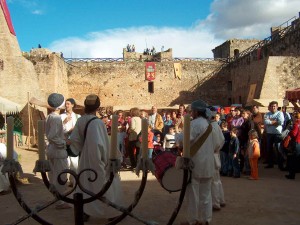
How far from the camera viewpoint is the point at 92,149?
428 centimetres

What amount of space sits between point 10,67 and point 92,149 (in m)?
14.9

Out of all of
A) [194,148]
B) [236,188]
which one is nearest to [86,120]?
[194,148]

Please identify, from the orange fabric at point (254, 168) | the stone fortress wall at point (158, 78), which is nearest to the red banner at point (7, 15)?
the stone fortress wall at point (158, 78)

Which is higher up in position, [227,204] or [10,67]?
[10,67]

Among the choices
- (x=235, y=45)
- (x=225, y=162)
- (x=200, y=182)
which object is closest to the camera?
(x=200, y=182)

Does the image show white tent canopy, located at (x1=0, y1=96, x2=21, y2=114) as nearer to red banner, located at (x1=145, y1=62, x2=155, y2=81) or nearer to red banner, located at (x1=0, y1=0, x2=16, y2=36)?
red banner, located at (x1=0, y1=0, x2=16, y2=36)

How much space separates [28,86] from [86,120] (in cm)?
1517

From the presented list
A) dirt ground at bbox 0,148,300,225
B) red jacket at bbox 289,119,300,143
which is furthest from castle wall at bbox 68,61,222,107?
red jacket at bbox 289,119,300,143

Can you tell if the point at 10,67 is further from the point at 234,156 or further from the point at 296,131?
the point at 296,131

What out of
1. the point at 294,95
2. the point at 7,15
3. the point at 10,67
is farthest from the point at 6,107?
the point at 294,95

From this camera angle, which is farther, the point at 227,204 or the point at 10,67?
the point at 10,67

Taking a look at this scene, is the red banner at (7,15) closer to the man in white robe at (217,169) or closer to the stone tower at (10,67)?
the stone tower at (10,67)

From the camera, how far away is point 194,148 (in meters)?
4.06

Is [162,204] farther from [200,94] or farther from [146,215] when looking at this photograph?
[200,94]
